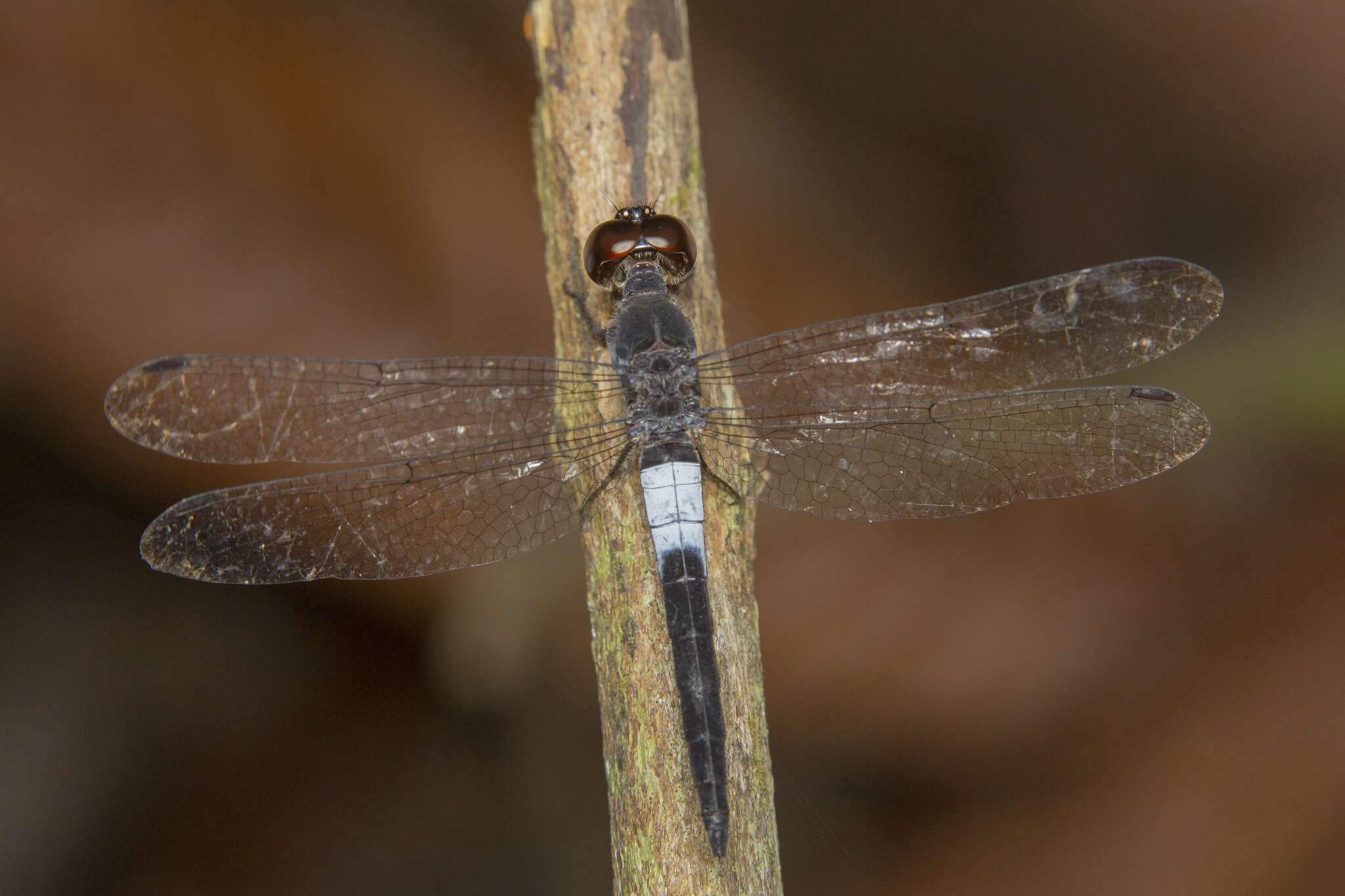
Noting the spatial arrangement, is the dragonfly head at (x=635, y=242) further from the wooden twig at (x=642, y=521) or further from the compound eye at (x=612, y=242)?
the wooden twig at (x=642, y=521)

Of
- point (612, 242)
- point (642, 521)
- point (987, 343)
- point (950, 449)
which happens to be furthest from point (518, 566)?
point (987, 343)

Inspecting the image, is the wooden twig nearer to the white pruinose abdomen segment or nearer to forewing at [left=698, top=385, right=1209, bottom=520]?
the white pruinose abdomen segment

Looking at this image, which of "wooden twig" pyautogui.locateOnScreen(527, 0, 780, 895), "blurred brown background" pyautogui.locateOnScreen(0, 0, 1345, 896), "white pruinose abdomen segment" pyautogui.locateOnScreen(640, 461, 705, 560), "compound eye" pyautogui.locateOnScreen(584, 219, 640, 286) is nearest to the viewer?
"wooden twig" pyautogui.locateOnScreen(527, 0, 780, 895)

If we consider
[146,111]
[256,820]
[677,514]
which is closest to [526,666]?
[256,820]

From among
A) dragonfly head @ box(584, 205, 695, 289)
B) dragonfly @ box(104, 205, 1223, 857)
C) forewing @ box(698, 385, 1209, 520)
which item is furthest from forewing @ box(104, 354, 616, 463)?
forewing @ box(698, 385, 1209, 520)

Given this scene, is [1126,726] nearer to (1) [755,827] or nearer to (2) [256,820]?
(1) [755,827]

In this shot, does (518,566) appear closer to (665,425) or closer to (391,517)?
(391,517)

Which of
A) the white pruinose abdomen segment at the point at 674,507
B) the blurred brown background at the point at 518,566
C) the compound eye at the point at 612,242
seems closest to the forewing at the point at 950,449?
the white pruinose abdomen segment at the point at 674,507
